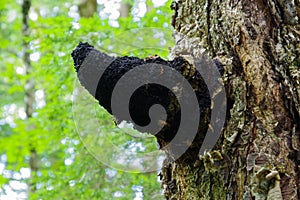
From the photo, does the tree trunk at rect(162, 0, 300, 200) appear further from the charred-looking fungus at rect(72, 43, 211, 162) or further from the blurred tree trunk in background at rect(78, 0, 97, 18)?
the blurred tree trunk in background at rect(78, 0, 97, 18)

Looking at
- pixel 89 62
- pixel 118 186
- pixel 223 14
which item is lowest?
pixel 118 186

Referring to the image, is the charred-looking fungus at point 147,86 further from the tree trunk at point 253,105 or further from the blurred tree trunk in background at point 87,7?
the blurred tree trunk in background at point 87,7

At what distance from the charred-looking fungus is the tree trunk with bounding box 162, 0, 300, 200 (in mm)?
65

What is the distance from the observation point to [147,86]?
1.06 m

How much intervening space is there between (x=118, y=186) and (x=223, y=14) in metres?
2.17

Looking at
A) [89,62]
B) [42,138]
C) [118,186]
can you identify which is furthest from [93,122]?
[42,138]

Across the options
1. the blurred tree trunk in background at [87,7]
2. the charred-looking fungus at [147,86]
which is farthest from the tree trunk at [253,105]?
the blurred tree trunk in background at [87,7]

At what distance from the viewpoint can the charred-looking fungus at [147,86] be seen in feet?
3.46

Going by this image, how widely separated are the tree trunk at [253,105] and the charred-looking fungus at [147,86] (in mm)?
65

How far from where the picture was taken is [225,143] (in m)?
1.05

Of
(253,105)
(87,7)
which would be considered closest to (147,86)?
(253,105)

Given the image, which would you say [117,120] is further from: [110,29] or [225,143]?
[110,29]

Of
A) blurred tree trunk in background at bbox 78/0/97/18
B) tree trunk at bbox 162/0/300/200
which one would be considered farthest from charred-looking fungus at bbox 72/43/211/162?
blurred tree trunk in background at bbox 78/0/97/18

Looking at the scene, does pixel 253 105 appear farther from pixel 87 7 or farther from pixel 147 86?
pixel 87 7
